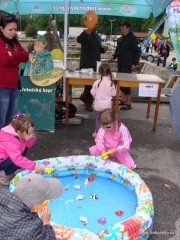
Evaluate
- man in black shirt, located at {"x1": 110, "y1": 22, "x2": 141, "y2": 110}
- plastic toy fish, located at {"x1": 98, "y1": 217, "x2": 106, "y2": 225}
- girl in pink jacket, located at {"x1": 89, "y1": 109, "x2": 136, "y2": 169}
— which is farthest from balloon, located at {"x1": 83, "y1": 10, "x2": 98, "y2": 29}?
plastic toy fish, located at {"x1": 98, "y1": 217, "x2": 106, "y2": 225}

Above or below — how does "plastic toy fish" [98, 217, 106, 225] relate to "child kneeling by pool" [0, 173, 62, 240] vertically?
below

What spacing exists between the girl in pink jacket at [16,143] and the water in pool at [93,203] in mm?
429

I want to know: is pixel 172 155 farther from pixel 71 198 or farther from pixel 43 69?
pixel 43 69

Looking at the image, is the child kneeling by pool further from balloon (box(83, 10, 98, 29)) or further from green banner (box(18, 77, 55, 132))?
balloon (box(83, 10, 98, 29))

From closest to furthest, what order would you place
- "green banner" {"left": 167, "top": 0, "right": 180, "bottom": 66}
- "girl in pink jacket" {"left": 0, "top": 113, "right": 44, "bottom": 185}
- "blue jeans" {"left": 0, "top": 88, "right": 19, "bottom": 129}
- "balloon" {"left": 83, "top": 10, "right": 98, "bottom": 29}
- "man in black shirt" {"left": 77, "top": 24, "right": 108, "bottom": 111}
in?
"girl in pink jacket" {"left": 0, "top": 113, "right": 44, "bottom": 185} < "blue jeans" {"left": 0, "top": 88, "right": 19, "bottom": 129} < "green banner" {"left": 167, "top": 0, "right": 180, "bottom": 66} < "balloon" {"left": 83, "top": 10, "right": 98, "bottom": 29} < "man in black shirt" {"left": 77, "top": 24, "right": 108, "bottom": 111}

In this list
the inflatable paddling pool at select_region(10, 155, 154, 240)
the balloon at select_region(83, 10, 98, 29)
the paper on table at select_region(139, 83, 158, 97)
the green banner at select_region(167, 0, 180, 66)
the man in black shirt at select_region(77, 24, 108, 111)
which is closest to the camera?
the inflatable paddling pool at select_region(10, 155, 154, 240)

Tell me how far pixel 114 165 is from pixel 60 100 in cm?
262

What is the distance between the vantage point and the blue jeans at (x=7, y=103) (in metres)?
4.09

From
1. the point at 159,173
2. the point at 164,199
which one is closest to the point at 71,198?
the point at 164,199

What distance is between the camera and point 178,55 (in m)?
4.74

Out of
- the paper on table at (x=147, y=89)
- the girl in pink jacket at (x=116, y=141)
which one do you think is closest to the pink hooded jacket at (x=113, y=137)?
the girl in pink jacket at (x=116, y=141)

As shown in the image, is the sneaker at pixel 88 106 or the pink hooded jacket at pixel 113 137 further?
the sneaker at pixel 88 106

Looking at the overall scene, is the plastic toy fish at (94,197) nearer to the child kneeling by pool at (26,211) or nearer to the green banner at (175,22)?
the child kneeling by pool at (26,211)

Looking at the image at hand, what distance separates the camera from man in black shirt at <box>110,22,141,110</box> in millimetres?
6559
